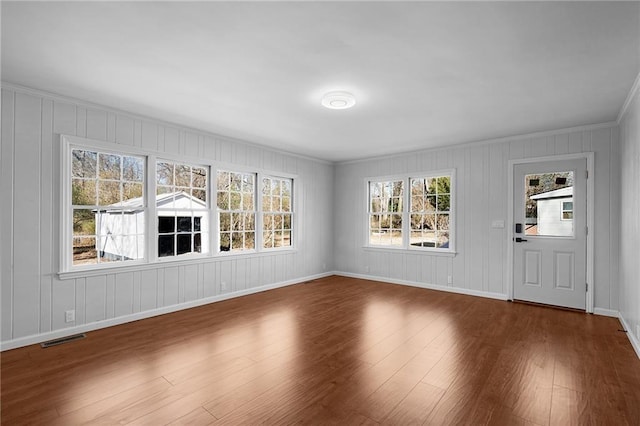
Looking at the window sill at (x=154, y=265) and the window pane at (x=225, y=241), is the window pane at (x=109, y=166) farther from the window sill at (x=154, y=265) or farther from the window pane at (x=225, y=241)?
the window pane at (x=225, y=241)

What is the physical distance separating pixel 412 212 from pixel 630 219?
3281mm

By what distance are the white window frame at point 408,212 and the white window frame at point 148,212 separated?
1917 millimetres

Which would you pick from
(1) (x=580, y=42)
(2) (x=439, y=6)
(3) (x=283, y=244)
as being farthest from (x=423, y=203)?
(2) (x=439, y=6)

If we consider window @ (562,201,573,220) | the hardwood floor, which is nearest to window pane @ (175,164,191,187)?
the hardwood floor

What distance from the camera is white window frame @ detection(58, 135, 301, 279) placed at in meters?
3.59

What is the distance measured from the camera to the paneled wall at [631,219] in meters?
3.22

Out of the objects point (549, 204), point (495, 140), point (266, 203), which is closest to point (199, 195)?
point (266, 203)

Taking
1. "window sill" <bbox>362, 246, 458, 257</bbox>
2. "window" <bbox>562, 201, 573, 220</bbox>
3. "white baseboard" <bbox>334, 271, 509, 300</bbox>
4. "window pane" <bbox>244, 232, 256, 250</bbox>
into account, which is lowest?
"white baseboard" <bbox>334, 271, 509, 300</bbox>

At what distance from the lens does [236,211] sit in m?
5.52

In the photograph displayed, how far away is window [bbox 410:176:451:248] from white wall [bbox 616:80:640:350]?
2.43 meters

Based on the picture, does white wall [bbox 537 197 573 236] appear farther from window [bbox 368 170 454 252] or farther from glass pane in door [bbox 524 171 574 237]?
window [bbox 368 170 454 252]

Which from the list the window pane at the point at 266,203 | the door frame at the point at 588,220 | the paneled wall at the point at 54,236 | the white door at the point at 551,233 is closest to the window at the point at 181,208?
the paneled wall at the point at 54,236

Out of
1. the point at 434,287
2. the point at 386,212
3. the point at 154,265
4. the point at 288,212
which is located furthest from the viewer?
the point at 386,212

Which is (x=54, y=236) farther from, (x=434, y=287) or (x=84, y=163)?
(x=434, y=287)
